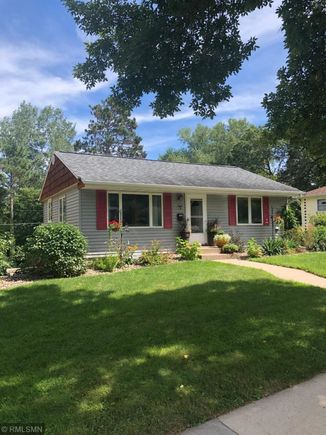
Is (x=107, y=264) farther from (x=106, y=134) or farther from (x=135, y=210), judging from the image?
(x=106, y=134)

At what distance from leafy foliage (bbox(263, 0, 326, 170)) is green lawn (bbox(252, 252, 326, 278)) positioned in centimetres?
520

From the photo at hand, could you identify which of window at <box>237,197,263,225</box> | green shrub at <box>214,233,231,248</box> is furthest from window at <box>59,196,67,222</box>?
window at <box>237,197,263,225</box>

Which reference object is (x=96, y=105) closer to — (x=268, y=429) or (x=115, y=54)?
(x=115, y=54)

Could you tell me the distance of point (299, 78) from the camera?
524 centimetres

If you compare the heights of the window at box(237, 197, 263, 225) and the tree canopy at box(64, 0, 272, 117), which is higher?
the tree canopy at box(64, 0, 272, 117)

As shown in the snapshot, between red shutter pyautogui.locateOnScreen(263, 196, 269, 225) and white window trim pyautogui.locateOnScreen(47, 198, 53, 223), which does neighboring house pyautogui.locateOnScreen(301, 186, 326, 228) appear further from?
white window trim pyautogui.locateOnScreen(47, 198, 53, 223)

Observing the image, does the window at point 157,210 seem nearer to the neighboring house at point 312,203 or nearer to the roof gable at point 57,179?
the roof gable at point 57,179

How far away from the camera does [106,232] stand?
13.1m

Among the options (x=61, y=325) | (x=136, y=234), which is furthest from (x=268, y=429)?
(x=136, y=234)

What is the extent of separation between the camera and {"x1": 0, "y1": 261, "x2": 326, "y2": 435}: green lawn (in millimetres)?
3047

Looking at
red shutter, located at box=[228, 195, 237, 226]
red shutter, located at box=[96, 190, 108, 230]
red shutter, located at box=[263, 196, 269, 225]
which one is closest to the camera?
red shutter, located at box=[96, 190, 108, 230]

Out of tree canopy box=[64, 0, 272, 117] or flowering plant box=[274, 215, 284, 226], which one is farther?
flowering plant box=[274, 215, 284, 226]

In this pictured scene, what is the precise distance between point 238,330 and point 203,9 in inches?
156

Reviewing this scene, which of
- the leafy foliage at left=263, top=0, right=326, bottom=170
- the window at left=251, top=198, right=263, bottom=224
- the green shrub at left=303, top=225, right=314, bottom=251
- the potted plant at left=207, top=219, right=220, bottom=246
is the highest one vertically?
the leafy foliage at left=263, top=0, right=326, bottom=170
